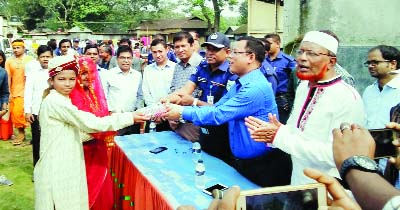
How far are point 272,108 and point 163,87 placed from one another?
2663 mm

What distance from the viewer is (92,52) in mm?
6164

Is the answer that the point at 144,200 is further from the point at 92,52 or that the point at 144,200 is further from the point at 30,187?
the point at 92,52

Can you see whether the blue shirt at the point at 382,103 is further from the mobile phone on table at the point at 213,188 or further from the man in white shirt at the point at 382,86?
the mobile phone on table at the point at 213,188

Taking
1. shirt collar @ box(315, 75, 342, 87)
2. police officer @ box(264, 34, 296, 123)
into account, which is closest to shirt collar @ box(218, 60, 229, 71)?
police officer @ box(264, 34, 296, 123)

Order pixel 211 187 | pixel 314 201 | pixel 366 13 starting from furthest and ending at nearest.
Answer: pixel 366 13 → pixel 211 187 → pixel 314 201

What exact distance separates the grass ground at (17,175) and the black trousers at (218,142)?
2541 millimetres

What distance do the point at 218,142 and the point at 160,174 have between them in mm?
692

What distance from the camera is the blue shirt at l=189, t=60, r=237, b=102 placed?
430 cm

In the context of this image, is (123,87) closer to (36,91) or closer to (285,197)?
(36,91)

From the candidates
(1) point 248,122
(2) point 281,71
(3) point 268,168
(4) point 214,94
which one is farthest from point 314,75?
(2) point 281,71

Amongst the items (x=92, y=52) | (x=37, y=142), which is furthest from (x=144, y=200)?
(x=92, y=52)

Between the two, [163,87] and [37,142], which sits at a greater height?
[163,87]

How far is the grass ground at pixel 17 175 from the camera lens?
493 centimetres

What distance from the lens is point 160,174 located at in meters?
3.21
